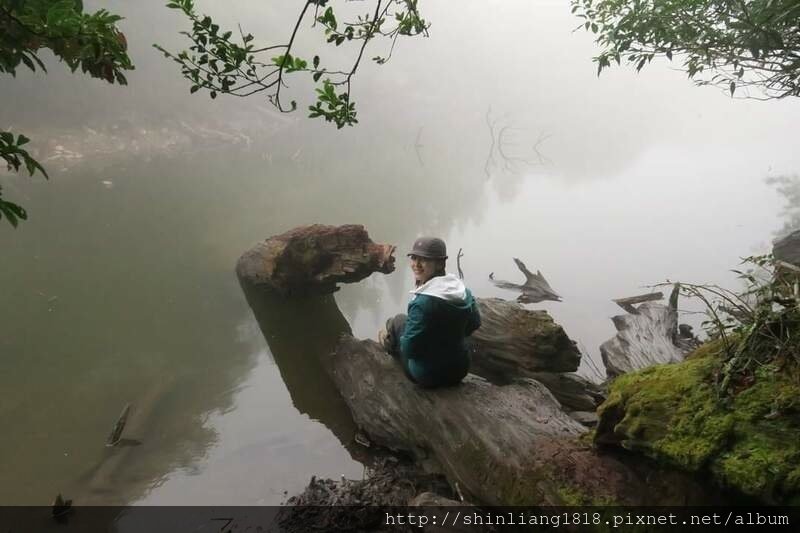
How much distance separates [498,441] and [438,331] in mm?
826

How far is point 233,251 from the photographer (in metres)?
8.91

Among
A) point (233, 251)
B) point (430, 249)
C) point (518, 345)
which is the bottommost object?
point (518, 345)

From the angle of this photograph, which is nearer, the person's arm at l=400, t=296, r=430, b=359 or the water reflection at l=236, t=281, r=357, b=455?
the person's arm at l=400, t=296, r=430, b=359

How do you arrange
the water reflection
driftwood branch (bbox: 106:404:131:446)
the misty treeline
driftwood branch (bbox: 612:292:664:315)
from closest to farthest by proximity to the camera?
the misty treeline, driftwood branch (bbox: 106:404:131:446), the water reflection, driftwood branch (bbox: 612:292:664:315)

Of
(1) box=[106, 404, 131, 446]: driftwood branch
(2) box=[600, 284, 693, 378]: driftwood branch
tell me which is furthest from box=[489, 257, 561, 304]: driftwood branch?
(1) box=[106, 404, 131, 446]: driftwood branch

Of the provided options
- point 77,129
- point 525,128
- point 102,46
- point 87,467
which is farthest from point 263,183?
point 525,128

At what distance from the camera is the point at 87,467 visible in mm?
3662

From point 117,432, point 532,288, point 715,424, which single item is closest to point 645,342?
point 532,288

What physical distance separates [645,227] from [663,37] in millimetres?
8230

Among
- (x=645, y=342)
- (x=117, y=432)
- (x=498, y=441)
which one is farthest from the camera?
(x=645, y=342)

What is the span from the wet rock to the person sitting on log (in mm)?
2543

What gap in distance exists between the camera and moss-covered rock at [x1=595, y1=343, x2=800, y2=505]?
1.67 m

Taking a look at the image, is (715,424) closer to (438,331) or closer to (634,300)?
(438,331)

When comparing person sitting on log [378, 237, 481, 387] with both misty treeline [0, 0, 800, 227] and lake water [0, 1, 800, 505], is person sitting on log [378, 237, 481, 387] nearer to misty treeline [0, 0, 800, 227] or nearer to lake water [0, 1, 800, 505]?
lake water [0, 1, 800, 505]
